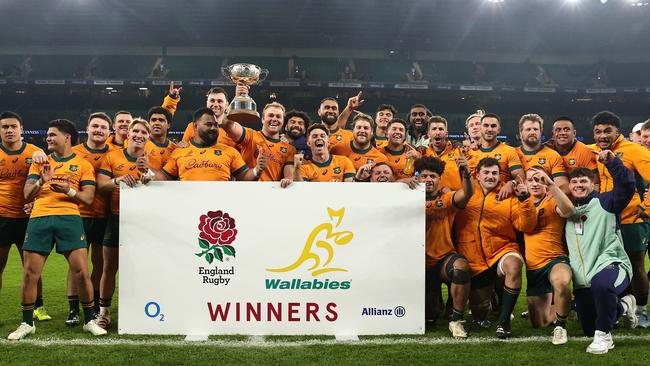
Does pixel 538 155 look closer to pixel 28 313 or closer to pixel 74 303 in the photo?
pixel 74 303

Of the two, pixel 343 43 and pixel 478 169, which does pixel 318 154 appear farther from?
pixel 343 43

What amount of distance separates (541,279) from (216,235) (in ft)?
9.32

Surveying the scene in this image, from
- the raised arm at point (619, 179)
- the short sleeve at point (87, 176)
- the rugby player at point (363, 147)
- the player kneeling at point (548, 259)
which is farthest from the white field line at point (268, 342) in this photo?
the rugby player at point (363, 147)

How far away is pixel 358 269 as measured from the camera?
175 inches

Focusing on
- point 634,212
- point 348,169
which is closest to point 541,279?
point 634,212

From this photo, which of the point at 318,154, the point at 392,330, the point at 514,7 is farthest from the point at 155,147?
the point at 514,7

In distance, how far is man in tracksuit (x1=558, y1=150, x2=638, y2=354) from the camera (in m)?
3.97

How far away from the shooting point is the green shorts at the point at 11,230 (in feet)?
16.5

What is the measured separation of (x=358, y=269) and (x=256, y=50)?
22.9 metres

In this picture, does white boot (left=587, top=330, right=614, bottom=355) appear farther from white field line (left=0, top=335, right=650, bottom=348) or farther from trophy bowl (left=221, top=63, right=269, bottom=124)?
trophy bowl (left=221, top=63, right=269, bottom=124)

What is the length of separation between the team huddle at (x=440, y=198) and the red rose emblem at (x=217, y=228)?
46cm

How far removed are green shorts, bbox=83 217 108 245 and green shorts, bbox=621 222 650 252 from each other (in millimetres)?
4974

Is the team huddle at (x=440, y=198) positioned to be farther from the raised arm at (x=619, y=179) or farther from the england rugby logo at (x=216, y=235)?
the england rugby logo at (x=216, y=235)

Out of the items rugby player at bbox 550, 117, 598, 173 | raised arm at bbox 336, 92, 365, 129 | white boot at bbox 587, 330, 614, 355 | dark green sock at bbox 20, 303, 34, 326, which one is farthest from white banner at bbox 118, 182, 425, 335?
rugby player at bbox 550, 117, 598, 173
